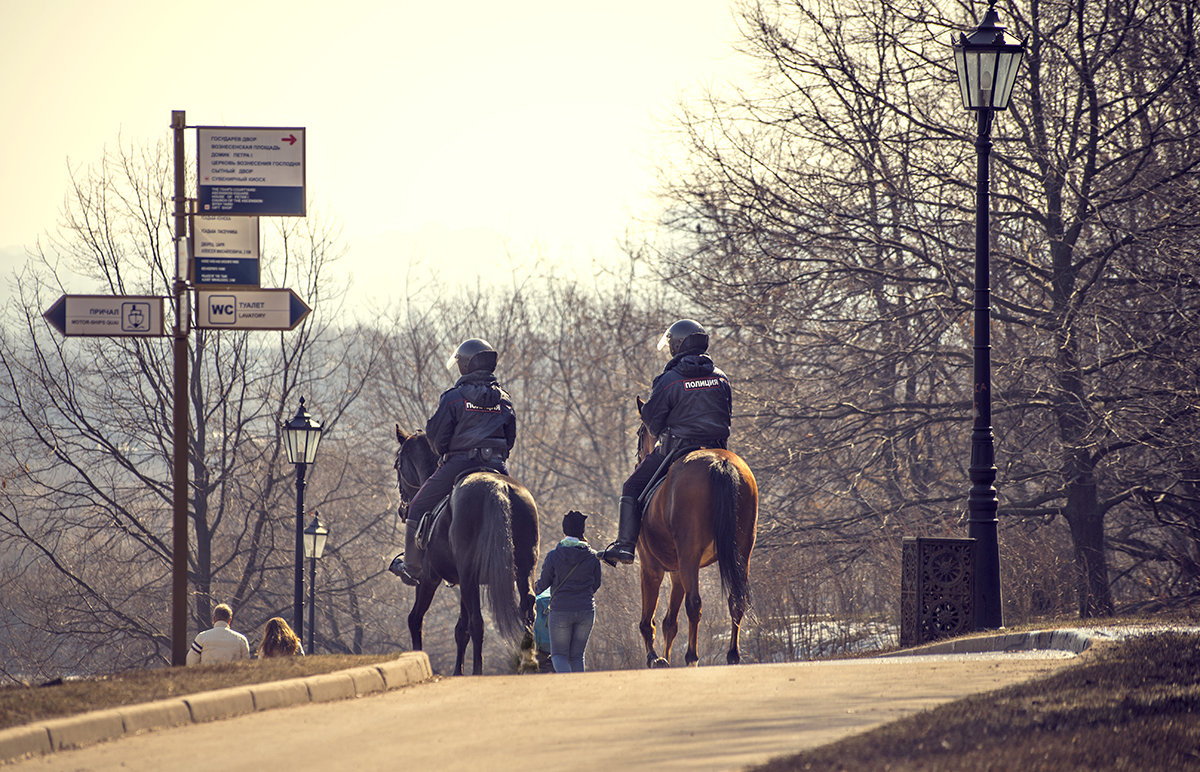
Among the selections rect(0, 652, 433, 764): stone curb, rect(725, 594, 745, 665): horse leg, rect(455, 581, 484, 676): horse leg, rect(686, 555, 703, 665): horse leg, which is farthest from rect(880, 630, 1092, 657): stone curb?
rect(0, 652, 433, 764): stone curb

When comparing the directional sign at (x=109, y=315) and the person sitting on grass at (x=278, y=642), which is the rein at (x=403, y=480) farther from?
the directional sign at (x=109, y=315)

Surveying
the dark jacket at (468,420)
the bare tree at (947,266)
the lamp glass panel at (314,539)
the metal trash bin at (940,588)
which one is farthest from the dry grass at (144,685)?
the lamp glass panel at (314,539)

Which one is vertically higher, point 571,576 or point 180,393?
point 180,393

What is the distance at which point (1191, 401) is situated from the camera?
17.4 m

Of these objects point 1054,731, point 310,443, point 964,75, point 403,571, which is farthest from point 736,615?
point 310,443

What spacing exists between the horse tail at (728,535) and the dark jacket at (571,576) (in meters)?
1.24

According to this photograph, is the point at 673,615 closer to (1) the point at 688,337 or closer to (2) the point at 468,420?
(1) the point at 688,337

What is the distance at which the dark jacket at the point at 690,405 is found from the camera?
14.3 metres

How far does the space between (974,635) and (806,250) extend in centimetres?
1092

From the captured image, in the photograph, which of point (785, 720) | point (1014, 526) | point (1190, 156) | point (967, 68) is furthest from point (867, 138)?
point (785, 720)

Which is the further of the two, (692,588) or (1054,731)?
(692,588)

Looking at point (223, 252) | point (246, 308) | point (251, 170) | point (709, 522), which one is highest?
point (251, 170)

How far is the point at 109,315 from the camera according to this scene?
11.4 m

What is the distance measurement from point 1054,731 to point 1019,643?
5354mm
